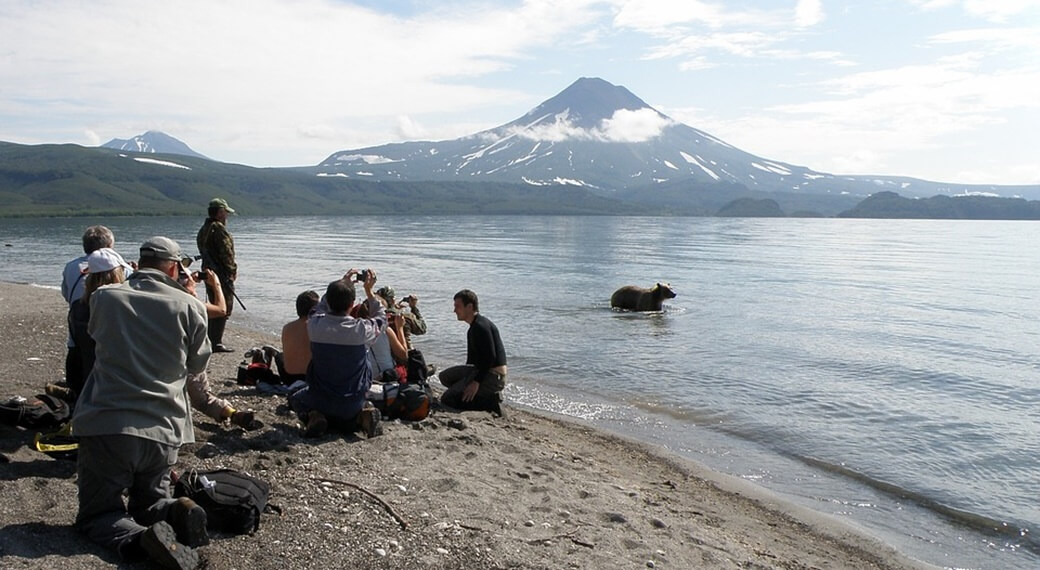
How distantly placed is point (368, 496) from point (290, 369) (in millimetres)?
3585

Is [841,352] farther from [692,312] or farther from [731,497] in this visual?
[731,497]

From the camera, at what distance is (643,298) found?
25.5 metres

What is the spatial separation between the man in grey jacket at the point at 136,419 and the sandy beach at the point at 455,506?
0.75 feet

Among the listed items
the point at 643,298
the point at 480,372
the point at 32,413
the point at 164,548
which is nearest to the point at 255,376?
the point at 480,372

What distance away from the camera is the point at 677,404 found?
42.2ft

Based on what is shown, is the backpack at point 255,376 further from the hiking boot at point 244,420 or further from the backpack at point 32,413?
the backpack at point 32,413

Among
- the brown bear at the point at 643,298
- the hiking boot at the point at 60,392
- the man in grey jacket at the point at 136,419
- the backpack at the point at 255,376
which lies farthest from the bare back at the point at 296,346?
the brown bear at the point at 643,298

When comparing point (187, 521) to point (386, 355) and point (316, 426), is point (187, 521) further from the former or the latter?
point (386, 355)

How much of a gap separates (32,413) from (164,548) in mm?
3226

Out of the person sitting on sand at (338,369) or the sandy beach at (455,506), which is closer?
the sandy beach at (455,506)

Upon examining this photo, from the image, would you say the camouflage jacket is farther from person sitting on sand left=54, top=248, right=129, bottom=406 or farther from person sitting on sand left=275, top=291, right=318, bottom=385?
person sitting on sand left=54, top=248, right=129, bottom=406

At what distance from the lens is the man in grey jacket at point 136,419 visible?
4.88m

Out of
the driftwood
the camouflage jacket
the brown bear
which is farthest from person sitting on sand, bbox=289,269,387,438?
the brown bear

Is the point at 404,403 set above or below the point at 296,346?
below
